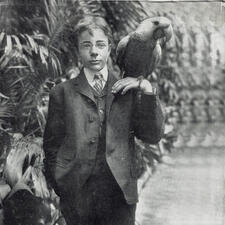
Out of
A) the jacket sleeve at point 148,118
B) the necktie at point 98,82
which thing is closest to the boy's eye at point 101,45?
the necktie at point 98,82

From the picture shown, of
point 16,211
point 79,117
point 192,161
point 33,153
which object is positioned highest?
point 79,117

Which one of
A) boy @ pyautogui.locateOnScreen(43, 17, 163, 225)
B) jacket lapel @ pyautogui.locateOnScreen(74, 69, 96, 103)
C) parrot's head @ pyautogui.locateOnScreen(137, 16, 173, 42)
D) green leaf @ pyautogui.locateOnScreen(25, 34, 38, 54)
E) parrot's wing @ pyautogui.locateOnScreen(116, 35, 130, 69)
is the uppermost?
parrot's head @ pyautogui.locateOnScreen(137, 16, 173, 42)

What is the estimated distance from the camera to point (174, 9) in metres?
3.54

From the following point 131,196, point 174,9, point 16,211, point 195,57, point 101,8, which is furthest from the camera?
point 195,57

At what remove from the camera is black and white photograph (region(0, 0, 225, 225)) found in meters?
2.45

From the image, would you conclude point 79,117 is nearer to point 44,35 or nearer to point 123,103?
point 123,103

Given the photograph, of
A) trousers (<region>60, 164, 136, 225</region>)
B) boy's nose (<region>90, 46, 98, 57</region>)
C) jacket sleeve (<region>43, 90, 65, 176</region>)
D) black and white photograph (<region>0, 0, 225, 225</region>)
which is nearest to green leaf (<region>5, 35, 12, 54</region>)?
black and white photograph (<region>0, 0, 225, 225</region>)

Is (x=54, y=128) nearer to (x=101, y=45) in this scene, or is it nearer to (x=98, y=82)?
(x=98, y=82)

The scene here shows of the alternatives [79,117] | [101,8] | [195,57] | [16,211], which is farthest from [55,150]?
[195,57]

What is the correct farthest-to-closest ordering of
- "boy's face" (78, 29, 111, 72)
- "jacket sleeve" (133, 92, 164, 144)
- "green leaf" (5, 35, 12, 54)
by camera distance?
1. "green leaf" (5, 35, 12, 54)
2. "boy's face" (78, 29, 111, 72)
3. "jacket sleeve" (133, 92, 164, 144)

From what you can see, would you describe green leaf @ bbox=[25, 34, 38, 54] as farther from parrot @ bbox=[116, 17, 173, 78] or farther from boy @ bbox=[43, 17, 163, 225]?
parrot @ bbox=[116, 17, 173, 78]

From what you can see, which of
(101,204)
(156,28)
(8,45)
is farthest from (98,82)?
(8,45)

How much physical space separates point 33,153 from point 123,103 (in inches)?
39.9

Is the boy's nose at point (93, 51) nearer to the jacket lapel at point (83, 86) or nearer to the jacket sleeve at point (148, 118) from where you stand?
the jacket lapel at point (83, 86)
